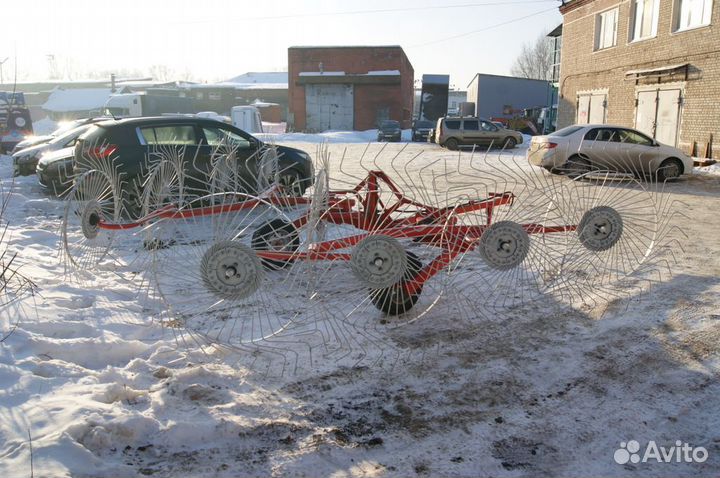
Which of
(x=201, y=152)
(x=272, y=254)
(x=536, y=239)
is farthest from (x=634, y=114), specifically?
(x=272, y=254)

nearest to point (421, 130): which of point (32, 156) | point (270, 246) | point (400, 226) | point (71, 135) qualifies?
point (71, 135)

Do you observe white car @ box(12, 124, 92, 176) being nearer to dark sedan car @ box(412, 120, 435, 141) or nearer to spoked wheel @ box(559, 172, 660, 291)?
spoked wheel @ box(559, 172, 660, 291)

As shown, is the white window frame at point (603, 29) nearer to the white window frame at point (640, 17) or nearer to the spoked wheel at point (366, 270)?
the white window frame at point (640, 17)

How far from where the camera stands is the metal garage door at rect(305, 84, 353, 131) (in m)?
45.6

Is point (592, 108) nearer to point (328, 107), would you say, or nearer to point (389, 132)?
point (389, 132)

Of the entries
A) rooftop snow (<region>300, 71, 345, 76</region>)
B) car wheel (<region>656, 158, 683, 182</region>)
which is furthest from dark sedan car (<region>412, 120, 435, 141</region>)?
car wheel (<region>656, 158, 683, 182</region>)

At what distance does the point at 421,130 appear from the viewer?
33438 millimetres

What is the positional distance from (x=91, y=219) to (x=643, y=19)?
21.8m

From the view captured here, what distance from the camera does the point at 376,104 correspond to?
45469 mm

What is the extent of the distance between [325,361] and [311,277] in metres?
0.66

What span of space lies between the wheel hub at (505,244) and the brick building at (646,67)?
53.6 feet

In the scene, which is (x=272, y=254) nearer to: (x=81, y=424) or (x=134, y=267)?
(x=81, y=424)

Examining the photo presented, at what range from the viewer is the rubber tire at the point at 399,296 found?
419cm

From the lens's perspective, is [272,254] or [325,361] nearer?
[272,254]
